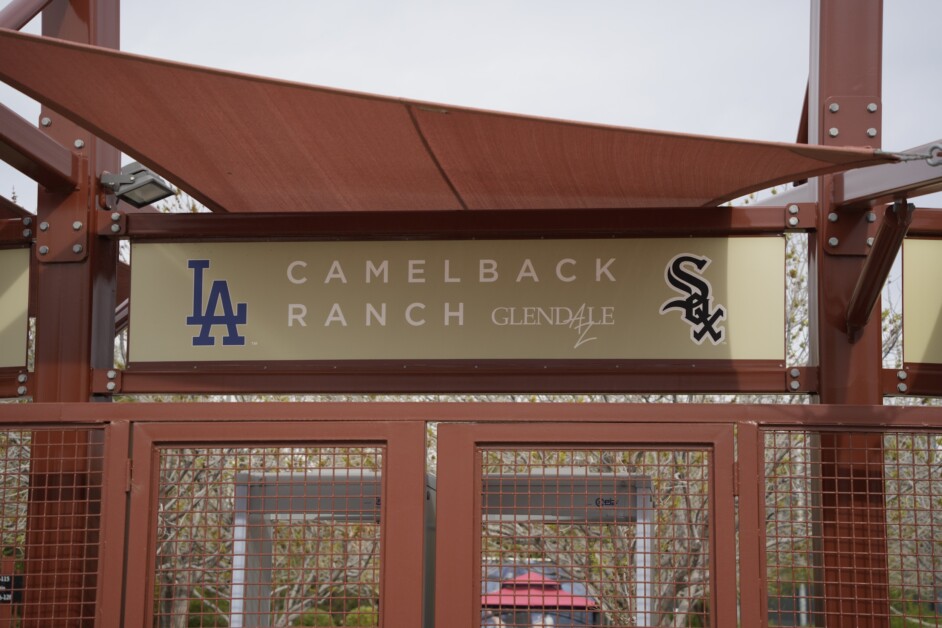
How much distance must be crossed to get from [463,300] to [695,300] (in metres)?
1.03

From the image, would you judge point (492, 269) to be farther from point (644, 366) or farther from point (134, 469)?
point (134, 469)

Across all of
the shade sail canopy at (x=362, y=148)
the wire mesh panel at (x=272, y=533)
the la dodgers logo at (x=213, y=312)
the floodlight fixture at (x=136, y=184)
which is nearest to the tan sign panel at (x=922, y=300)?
the shade sail canopy at (x=362, y=148)

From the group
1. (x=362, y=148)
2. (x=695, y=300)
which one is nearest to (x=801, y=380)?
(x=695, y=300)

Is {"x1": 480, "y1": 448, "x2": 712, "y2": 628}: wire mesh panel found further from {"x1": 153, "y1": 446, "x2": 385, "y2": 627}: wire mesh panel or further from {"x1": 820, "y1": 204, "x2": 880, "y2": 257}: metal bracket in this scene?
{"x1": 820, "y1": 204, "x2": 880, "y2": 257}: metal bracket

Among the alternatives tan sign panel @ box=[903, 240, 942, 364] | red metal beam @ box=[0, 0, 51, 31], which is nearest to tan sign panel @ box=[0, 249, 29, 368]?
red metal beam @ box=[0, 0, 51, 31]

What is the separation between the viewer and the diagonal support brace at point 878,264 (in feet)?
12.9

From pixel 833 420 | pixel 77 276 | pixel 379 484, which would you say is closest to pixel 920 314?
pixel 833 420

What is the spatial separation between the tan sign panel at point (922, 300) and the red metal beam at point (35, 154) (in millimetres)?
3779

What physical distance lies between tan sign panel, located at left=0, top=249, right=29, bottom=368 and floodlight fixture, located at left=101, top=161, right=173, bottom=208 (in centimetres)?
55

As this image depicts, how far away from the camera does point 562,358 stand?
4.51 metres

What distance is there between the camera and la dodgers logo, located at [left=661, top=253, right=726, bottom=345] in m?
4.50

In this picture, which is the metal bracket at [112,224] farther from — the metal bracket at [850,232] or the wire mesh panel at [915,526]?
the wire mesh panel at [915,526]

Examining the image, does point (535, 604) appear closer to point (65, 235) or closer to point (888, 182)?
point (888, 182)

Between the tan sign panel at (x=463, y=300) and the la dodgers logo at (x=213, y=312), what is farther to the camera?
the la dodgers logo at (x=213, y=312)
